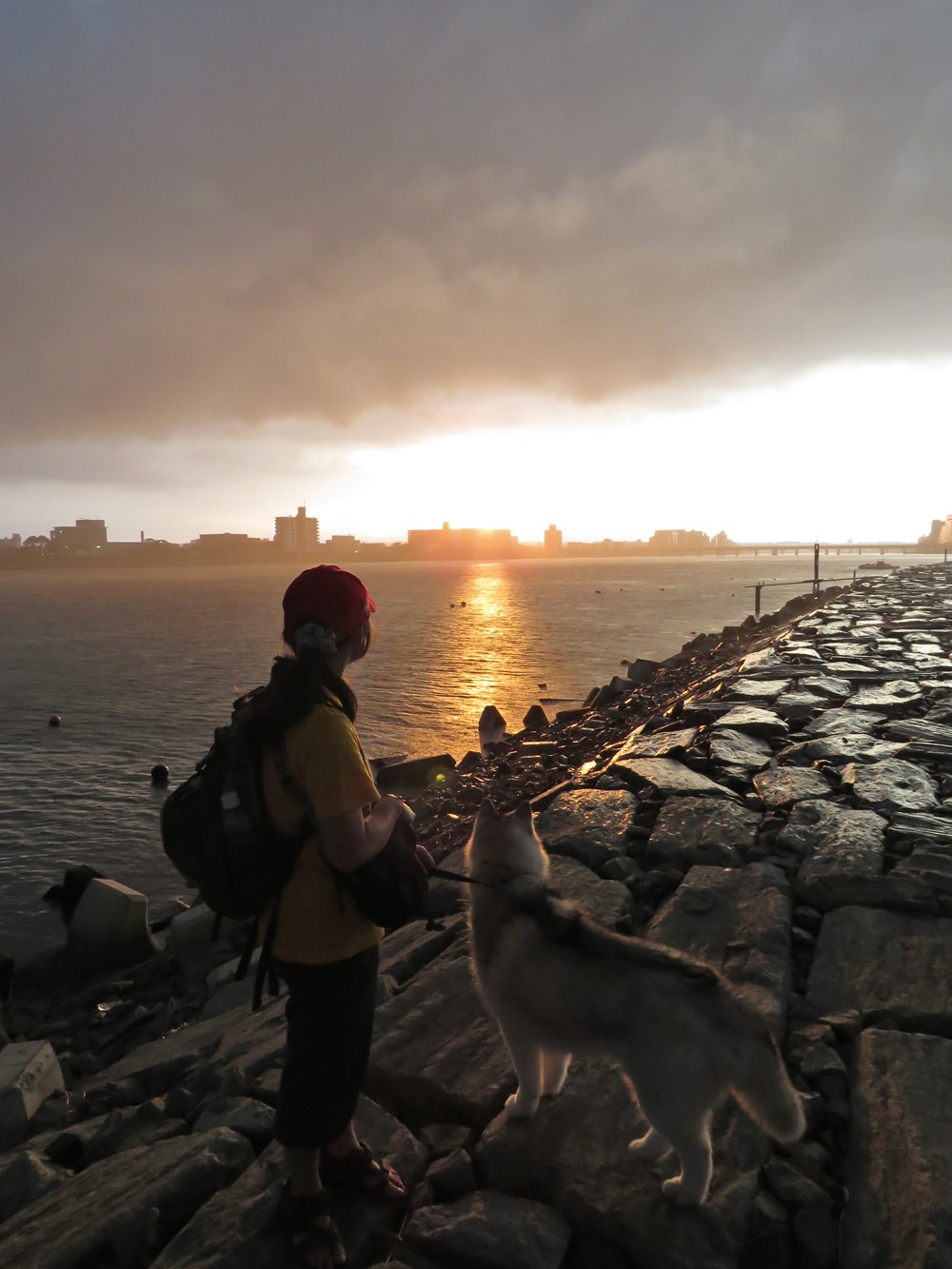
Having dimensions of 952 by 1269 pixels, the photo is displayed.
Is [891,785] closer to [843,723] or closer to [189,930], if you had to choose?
[843,723]

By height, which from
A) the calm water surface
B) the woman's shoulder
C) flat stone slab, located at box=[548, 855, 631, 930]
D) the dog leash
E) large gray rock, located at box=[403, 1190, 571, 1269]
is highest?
the woman's shoulder

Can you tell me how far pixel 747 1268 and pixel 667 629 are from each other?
133ft

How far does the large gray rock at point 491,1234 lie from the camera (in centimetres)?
225

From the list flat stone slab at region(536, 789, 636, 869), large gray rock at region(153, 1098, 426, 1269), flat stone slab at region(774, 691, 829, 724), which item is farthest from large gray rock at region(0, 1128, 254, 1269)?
flat stone slab at region(774, 691, 829, 724)

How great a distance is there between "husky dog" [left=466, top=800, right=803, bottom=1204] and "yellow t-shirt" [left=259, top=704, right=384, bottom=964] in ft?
1.97

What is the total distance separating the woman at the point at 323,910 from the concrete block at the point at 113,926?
6.18 m

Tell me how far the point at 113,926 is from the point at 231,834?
6788 mm

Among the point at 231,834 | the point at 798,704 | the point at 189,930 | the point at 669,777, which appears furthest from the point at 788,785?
the point at 189,930

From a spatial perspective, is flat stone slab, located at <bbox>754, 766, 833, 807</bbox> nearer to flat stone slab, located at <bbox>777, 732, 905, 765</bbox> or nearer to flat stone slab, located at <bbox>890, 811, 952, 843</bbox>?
flat stone slab, located at <bbox>777, 732, 905, 765</bbox>

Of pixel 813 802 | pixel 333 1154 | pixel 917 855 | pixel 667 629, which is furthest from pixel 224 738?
pixel 667 629

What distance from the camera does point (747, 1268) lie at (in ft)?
7.32

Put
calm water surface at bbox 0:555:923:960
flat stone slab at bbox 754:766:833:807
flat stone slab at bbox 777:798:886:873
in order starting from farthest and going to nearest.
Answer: calm water surface at bbox 0:555:923:960 < flat stone slab at bbox 754:766:833:807 < flat stone slab at bbox 777:798:886:873

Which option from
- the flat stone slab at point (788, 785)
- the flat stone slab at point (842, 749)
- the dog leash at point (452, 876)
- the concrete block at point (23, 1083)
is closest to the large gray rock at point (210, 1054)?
the concrete block at point (23, 1083)

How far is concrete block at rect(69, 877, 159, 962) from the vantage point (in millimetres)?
7574
